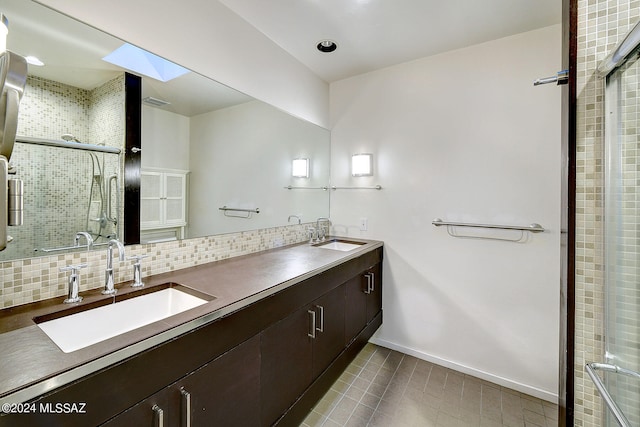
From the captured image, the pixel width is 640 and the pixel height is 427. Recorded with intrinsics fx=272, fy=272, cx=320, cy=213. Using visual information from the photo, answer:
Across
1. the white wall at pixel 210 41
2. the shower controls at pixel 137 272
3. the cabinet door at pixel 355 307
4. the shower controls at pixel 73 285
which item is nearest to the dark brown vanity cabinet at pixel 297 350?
the cabinet door at pixel 355 307

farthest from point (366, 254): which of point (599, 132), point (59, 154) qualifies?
point (59, 154)

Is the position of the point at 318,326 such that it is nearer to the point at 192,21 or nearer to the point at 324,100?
the point at 192,21

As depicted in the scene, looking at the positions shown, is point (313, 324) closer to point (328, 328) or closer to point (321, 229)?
point (328, 328)

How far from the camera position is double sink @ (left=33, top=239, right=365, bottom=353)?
3.19 ft

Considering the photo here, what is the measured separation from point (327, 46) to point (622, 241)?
2.12 m

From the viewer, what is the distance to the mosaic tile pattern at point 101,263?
1016mm

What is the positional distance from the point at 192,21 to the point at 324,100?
57.2 inches

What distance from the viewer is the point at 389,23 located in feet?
6.13

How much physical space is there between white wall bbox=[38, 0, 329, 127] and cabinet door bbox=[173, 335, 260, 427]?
1496 mm

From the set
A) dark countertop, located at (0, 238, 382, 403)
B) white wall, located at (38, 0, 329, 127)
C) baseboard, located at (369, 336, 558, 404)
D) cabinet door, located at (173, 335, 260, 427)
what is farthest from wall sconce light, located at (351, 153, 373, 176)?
cabinet door, located at (173, 335, 260, 427)

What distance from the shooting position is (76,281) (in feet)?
3.57

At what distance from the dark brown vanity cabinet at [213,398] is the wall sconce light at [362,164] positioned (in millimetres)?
1821

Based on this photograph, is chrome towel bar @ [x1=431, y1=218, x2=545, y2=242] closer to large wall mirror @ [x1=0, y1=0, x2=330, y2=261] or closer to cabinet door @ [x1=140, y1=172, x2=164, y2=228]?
large wall mirror @ [x1=0, y1=0, x2=330, y2=261]

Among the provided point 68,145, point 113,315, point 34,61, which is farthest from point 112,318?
point 34,61
